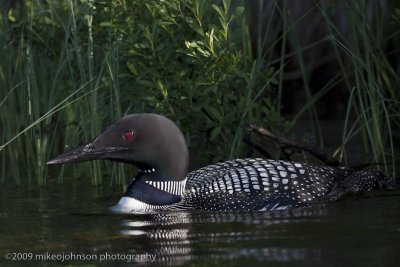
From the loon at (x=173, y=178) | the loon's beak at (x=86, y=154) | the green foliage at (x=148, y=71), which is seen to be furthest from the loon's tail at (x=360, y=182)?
the loon's beak at (x=86, y=154)

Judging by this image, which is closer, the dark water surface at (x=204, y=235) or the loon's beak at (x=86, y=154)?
the dark water surface at (x=204, y=235)

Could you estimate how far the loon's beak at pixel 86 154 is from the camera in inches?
231

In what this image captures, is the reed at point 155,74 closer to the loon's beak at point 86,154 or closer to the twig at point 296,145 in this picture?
the twig at point 296,145

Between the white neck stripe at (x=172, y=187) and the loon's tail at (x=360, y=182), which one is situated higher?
the white neck stripe at (x=172, y=187)

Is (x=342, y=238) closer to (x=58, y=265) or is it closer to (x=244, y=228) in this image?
(x=244, y=228)

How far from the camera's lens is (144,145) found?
5957 mm

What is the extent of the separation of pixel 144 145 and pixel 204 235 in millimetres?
1049

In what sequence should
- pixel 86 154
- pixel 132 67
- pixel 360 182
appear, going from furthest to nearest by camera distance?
pixel 132 67, pixel 360 182, pixel 86 154

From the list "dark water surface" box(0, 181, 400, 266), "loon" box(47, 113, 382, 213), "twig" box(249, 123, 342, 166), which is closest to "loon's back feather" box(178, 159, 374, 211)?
"loon" box(47, 113, 382, 213)

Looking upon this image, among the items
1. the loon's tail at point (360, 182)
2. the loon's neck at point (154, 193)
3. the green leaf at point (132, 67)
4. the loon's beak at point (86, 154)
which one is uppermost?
the green leaf at point (132, 67)

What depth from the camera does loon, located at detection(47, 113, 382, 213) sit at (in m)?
5.91

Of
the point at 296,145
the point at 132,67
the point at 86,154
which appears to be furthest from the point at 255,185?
the point at 132,67

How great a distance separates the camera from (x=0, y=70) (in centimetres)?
735

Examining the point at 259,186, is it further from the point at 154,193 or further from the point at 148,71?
the point at 148,71
